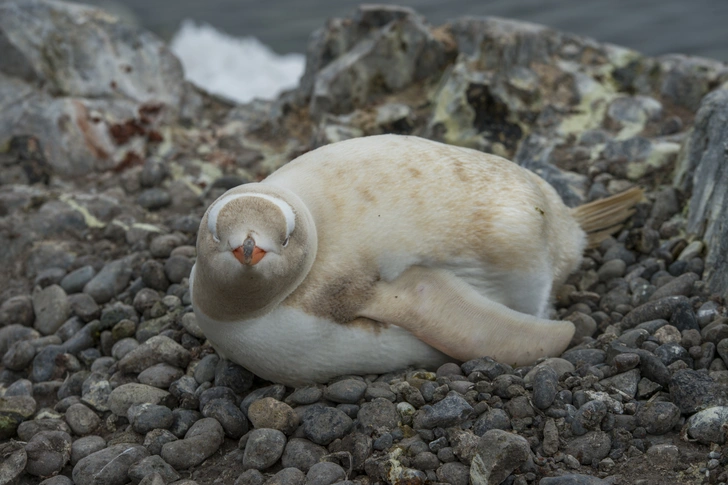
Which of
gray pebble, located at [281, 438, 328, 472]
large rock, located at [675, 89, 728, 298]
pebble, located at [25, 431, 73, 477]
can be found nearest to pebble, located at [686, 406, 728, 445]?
large rock, located at [675, 89, 728, 298]

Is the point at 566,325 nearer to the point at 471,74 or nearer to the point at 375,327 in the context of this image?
the point at 375,327

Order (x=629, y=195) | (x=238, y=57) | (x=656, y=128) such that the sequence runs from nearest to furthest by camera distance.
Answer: (x=629, y=195) → (x=656, y=128) → (x=238, y=57)

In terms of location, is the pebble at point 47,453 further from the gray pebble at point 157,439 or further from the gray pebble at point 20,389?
the gray pebble at point 20,389

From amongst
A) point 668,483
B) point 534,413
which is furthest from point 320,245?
point 668,483

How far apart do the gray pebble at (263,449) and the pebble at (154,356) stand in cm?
108

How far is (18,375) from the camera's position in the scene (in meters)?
5.36

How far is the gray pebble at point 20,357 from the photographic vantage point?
5.34m

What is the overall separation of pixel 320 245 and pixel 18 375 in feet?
7.54

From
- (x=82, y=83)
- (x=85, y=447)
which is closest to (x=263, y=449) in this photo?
(x=85, y=447)

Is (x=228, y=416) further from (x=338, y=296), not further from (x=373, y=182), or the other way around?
(x=373, y=182)

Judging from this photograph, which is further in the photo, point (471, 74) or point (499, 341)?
point (471, 74)

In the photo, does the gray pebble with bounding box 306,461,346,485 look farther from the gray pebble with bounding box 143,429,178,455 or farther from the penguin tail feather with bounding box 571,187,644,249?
the penguin tail feather with bounding box 571,187,644,249

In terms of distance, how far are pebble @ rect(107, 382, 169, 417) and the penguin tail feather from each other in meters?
2.93

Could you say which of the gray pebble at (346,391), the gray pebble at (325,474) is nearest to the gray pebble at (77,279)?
the gray pebble at (346,391)
